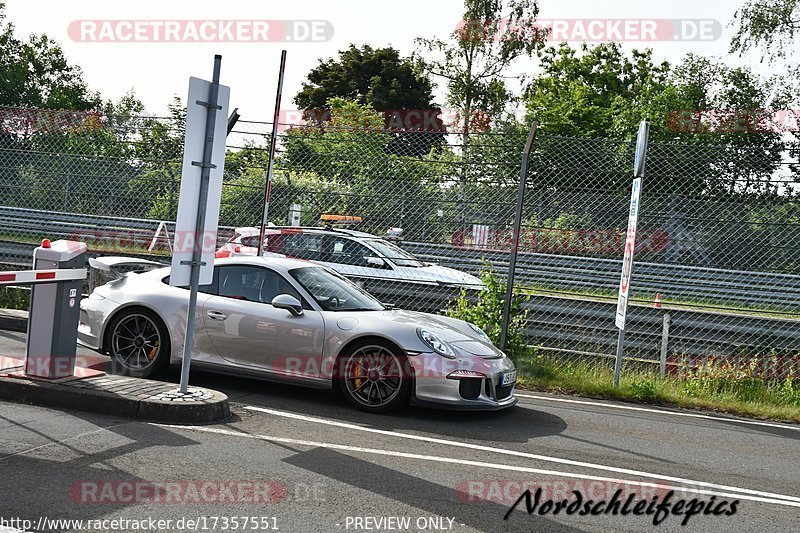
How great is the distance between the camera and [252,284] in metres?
8.18

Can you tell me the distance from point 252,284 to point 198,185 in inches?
61.5

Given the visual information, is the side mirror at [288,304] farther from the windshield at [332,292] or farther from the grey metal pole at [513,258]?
the grey metal pole at [513,258]

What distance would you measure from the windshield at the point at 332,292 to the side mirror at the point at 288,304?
240mm

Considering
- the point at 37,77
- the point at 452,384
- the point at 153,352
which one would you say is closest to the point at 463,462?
the point at 452,384

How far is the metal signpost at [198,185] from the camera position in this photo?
6.71 meters

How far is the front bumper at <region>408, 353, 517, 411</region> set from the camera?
7305 mm

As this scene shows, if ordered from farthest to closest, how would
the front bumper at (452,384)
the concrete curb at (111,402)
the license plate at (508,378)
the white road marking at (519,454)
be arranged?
the license plate at (508,378), the front bumper at (452,384), the concrete curb at (111,402), the white road marking at (519,454)

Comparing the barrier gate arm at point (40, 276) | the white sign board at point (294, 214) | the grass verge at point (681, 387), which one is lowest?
the grass verge at point (681, 387)

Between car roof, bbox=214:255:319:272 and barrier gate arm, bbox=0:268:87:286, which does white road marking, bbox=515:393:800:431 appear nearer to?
car roof, bbox=214:255:319:272

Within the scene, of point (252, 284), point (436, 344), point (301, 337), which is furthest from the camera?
point (252, 284)

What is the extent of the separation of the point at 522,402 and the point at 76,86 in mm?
57471

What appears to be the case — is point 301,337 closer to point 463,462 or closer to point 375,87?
point 463,462

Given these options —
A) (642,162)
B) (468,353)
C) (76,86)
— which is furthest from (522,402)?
(76,86)

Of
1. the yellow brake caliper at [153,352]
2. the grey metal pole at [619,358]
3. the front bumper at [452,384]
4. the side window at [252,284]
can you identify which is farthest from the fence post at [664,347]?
the yellow brake caliper at [153,352]
